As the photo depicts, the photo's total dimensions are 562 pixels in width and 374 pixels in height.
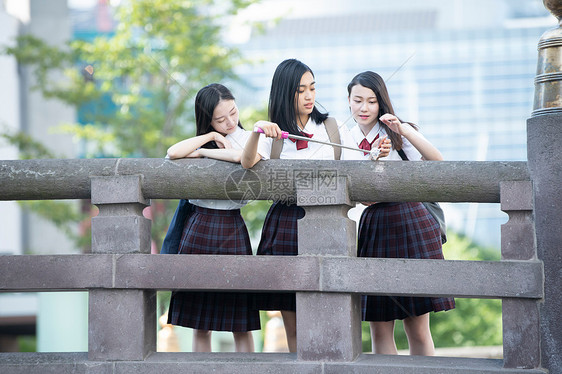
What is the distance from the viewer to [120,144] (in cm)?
1245

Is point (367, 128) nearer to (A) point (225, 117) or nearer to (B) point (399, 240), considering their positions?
(B) point (399, 240)

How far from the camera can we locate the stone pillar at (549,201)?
3.37 metres

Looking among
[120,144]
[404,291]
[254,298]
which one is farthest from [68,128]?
[404,291]

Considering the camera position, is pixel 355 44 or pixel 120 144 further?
pixel 355 44

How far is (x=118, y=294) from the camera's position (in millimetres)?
3699

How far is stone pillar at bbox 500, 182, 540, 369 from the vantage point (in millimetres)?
3359

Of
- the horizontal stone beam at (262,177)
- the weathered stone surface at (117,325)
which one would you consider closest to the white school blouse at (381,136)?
the horizontal stone beam at (262,177)

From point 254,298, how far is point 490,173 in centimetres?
158

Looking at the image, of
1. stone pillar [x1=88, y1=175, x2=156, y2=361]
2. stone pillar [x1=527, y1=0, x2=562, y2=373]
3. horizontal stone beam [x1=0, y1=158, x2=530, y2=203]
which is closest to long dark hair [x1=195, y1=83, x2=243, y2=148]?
horizontal stone beam [x1=0, y1=158, x2=530, y2=203]

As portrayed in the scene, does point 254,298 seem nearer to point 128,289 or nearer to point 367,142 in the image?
point 128,289

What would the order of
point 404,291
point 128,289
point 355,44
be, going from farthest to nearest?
point 355,44 < point 128,289 < point 404,291

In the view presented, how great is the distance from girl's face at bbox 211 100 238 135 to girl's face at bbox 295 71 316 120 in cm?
42

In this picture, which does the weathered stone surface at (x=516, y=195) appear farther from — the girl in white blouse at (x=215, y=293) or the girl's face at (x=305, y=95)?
the girl in white blouse at (x=215, y=293)

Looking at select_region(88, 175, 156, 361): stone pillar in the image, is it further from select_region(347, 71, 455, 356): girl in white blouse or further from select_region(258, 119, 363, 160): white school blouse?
select_region(347, 71, 455, 356): girl in white blouse
